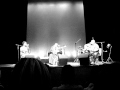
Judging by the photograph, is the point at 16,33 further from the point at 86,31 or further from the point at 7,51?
the point at 86,31

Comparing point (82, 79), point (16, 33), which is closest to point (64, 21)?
point (16, 33)

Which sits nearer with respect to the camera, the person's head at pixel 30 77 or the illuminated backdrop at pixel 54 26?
the person's head at pixel 30 77

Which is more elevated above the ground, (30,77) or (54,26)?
(54,26)

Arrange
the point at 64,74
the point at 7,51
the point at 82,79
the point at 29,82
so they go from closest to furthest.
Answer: the point at 29,82 < the point at 64,74 < the point at 82,79 < the point at 7,51

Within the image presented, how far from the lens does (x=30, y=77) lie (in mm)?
848

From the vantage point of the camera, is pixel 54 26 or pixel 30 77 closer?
pixel 30 77

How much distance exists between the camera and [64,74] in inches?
74.9

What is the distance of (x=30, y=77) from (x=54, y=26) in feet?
24.2

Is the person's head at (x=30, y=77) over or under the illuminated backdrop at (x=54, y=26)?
under

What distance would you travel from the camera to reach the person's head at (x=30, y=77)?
2.72 ft

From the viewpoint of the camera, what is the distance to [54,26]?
8.10 m

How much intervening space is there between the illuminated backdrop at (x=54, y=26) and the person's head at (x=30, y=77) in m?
6.94

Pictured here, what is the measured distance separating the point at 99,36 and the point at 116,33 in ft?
2.92

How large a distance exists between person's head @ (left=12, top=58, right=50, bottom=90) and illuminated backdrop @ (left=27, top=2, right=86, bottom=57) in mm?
6936
